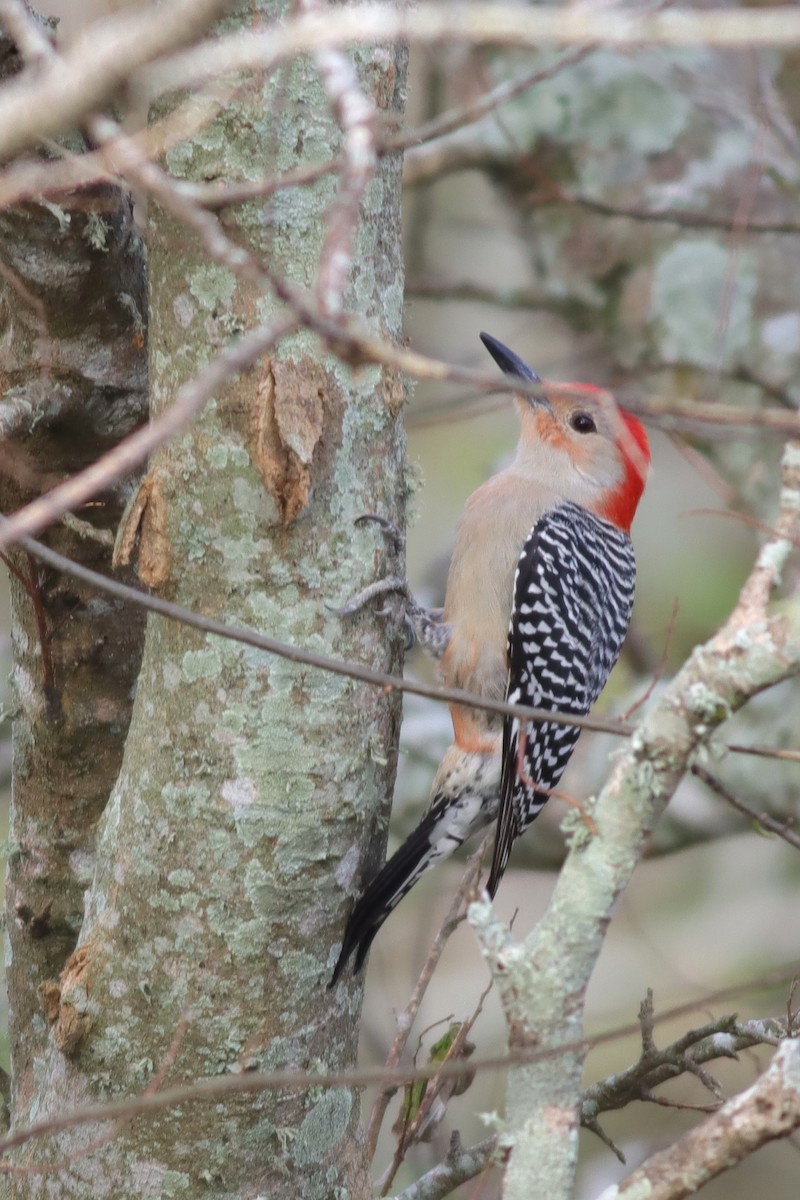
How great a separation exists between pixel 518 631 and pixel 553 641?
115mm

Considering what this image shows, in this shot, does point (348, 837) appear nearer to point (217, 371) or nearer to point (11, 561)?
point (11, 561)

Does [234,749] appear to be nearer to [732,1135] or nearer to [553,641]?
[732,1135]

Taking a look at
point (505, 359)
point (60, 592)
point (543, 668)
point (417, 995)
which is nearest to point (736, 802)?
point (417, 995)

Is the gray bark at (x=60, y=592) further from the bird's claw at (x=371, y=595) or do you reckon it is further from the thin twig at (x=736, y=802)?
the thin twig at (x=736, y=802)

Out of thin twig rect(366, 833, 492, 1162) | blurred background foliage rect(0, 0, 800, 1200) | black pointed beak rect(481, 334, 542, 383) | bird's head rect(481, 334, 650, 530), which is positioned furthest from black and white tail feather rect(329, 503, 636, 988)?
thin twig rect(366, 833, 492, 1162)

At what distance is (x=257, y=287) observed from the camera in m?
2.57

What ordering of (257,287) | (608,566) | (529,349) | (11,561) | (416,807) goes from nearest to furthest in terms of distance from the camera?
(257,287)
(11,561)
(608,566)
(416,807)
(529,349)

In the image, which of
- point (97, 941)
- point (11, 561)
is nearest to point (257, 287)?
point (11, 561)

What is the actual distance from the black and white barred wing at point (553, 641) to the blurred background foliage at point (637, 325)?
39 cm

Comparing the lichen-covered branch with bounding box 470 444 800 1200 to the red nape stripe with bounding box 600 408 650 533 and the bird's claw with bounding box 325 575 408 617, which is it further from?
the red nape stripe with bounding box 600 408 650 533

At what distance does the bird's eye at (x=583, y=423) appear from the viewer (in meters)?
4.43

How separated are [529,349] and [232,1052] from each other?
20.7 ft

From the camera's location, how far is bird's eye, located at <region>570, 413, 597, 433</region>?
174 inches

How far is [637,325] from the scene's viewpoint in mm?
5598
